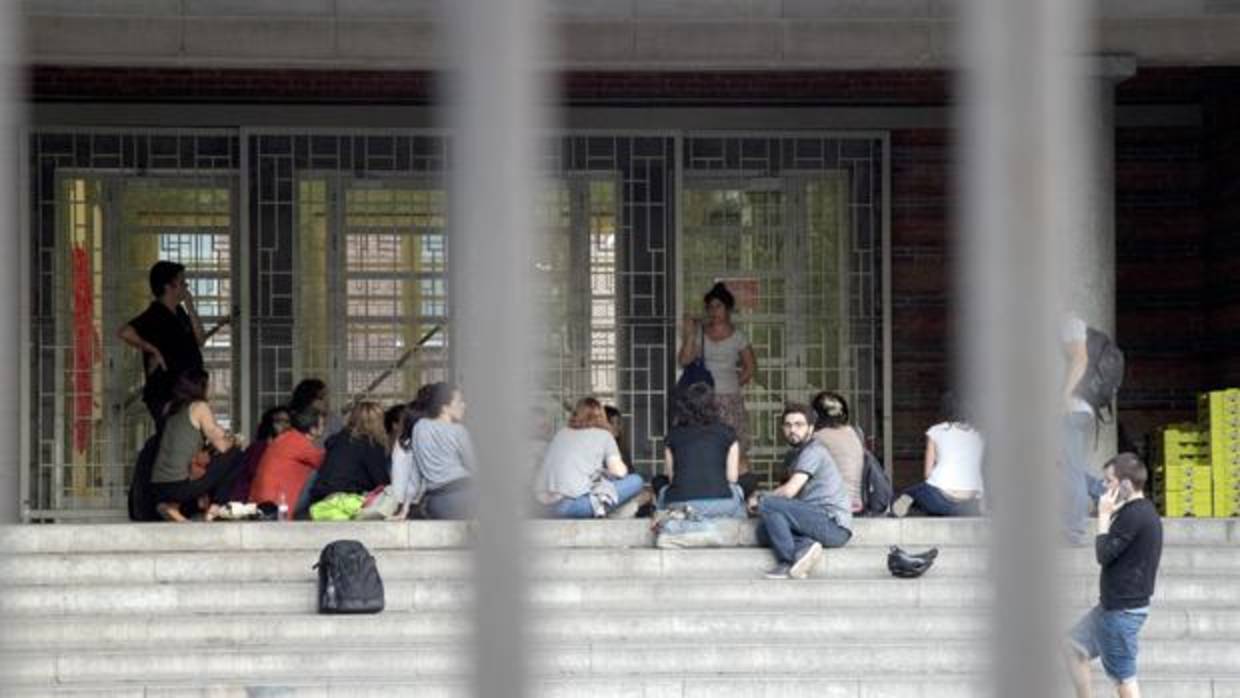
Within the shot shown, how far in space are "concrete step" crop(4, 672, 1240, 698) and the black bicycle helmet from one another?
1.30 m

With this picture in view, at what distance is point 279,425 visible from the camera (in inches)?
623

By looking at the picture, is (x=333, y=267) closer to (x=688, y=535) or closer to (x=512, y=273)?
(x=688, y=535)

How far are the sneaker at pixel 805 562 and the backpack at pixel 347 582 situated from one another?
2.40 metres

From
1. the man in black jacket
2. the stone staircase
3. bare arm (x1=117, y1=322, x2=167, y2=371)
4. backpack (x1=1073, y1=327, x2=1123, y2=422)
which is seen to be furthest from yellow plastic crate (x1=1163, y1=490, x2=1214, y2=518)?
bare arm (x1=117, y1=322, x2=167, y2=371)

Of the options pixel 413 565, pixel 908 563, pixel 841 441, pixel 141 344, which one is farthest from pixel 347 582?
pixel 141 344

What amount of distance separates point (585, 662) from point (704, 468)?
205 cm

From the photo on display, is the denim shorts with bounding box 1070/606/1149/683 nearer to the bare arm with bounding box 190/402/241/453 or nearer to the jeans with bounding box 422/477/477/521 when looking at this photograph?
the jeans with bounding box 422/477/477/521

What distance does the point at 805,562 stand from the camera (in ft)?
46.6

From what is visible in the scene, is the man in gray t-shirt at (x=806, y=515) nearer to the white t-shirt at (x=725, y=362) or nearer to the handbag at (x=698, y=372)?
the handbag at (x=698, y=372)

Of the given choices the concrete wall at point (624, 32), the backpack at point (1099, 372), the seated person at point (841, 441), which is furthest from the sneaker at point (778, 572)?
the concrete wall at point (624, 32)

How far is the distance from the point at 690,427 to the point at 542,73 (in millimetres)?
12690

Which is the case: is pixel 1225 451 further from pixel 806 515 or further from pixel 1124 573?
pixel 1124 573

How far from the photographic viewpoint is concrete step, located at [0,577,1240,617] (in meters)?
13.9

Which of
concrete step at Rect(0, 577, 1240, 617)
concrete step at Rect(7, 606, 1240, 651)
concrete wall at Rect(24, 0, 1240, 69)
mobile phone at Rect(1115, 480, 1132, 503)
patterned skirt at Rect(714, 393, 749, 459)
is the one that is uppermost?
concrete wall at Rect(24, 0, 1240, 69)
